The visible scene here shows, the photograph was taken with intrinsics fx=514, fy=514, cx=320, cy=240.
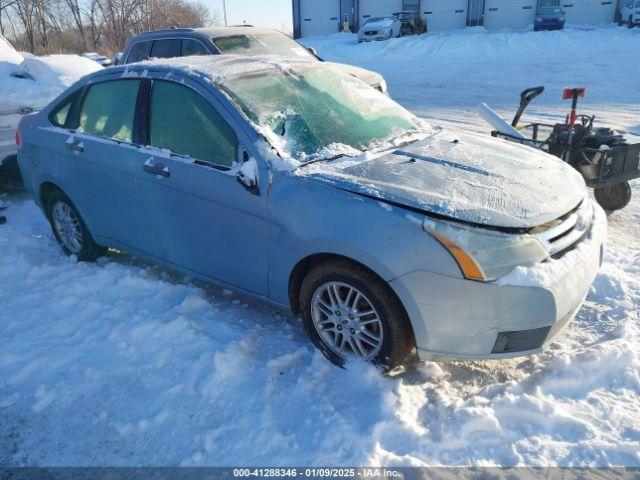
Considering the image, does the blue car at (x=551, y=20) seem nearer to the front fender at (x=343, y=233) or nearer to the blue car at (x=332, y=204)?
the blue car at (x=332, y=204)

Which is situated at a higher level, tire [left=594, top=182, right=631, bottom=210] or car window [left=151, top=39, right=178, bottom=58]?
car window [left=151, top=39, right=178, bottom=58]

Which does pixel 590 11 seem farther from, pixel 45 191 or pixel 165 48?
pixel 45 191

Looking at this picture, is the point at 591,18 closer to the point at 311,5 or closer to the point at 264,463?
the point at 311,5

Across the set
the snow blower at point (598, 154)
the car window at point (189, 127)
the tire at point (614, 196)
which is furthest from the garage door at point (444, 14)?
the car window at point (189, 127)

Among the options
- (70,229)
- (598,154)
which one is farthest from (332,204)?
(598,154)

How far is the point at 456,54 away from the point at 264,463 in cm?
2143

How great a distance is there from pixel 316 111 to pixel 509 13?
31968 mm

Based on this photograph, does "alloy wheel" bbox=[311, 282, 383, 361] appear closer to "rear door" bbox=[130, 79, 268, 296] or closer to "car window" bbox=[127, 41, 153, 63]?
"rear door" bbox=[130, 79, 268, 296]

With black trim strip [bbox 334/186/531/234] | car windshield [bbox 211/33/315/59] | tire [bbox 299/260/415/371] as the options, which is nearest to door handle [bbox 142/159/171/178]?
tire [bbox 299/260/415/371]

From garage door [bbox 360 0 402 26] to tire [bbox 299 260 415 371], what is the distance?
3361cm

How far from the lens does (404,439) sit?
245cm

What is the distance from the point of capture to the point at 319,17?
35.0m

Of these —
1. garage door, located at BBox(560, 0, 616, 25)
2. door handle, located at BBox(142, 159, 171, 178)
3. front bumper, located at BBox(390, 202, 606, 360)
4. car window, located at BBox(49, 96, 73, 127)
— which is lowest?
front bumper, located at BBox(390, 202, 606, 360)

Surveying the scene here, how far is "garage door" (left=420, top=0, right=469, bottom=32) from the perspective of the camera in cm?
3134
